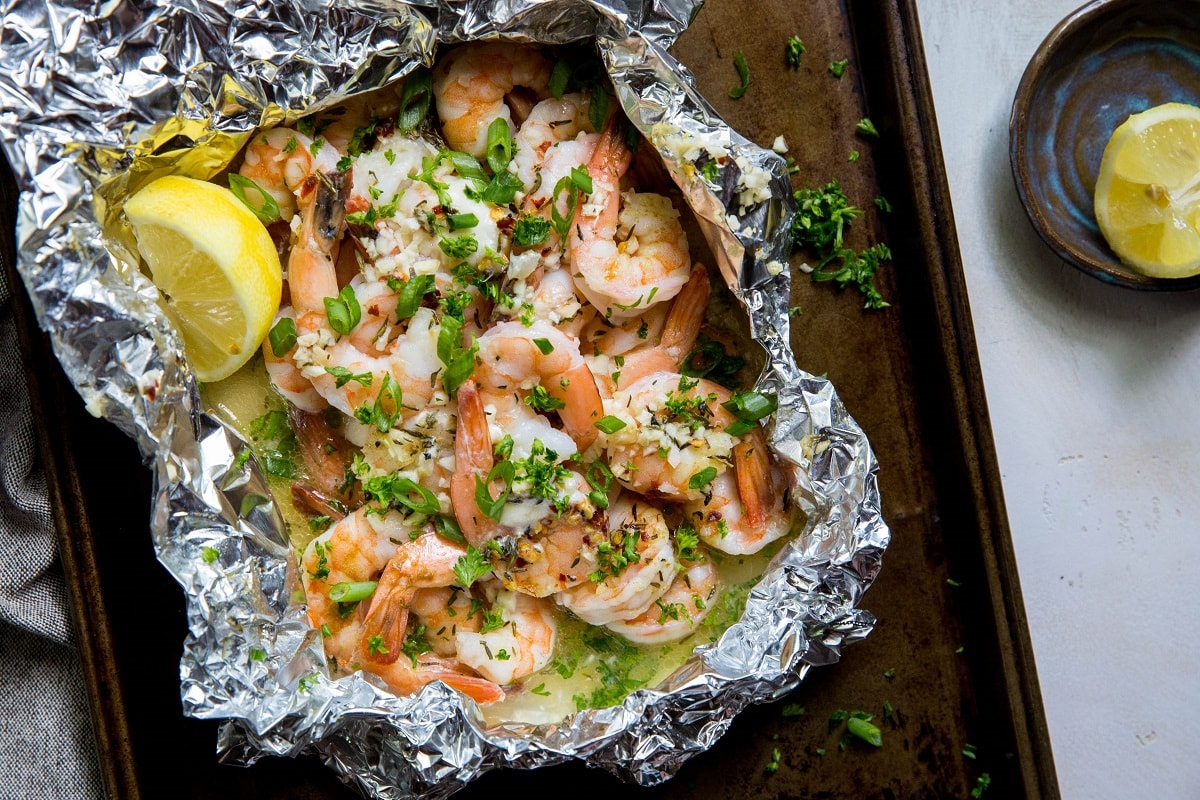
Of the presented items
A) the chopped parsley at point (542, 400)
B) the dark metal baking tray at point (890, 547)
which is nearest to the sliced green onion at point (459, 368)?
the chopped parsley at point (542, 400)

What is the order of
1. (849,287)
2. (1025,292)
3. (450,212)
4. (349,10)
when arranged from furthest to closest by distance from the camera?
(1025,292), (849,287), (450,212), (349,10)

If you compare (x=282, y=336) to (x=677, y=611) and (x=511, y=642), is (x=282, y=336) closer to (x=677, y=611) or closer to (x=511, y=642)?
(x=511, y=642)

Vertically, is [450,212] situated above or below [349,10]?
below

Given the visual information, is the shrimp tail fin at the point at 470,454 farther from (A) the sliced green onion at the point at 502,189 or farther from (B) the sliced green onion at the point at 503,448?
(A) the sliced green onion at the point at 502,189

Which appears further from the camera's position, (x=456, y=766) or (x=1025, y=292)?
(x=1025, y=292)

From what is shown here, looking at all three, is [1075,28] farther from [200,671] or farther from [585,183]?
[200,671]

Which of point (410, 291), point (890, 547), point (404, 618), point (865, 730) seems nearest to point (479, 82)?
point (410, 291)

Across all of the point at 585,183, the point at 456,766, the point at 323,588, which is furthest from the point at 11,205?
the point at 456,766
